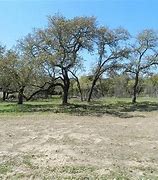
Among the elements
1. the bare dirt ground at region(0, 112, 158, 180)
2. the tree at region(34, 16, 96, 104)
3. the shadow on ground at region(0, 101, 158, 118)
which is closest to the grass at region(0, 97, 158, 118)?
the shadow on ground at region(0, 101, 158, 118)

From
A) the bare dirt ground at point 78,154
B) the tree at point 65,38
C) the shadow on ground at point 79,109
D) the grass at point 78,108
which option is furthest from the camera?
the tree at point 65,38

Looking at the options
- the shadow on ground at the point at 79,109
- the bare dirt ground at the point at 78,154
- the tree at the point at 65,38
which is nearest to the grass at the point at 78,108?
the shadow on ground at the point at 79,109

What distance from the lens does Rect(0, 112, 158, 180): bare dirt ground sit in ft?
26.3

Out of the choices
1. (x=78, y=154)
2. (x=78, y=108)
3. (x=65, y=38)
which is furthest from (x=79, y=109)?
(x=78, y=154)

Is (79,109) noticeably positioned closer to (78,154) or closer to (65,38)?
(65,38)

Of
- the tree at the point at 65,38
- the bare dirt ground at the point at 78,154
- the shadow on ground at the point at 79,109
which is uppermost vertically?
the tree at the point at 65,38

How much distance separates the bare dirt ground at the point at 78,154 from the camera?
802 centimetres

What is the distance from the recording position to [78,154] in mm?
10211

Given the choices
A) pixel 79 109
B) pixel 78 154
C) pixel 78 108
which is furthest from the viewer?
pixel 78 108

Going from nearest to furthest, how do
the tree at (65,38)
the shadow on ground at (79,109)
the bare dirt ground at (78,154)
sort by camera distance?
1. the bare dirt ground at (78,154)
2. the shadow on ground at (79,109)
3. the tree at (65,38)

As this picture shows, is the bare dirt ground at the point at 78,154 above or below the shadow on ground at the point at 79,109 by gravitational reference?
below

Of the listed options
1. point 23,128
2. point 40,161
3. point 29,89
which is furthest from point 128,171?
point 29,89

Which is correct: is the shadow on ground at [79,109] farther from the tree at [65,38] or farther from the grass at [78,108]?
the tree at [65,38]

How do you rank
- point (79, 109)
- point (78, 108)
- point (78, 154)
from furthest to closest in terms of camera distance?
point (78, 108)
point (79, 109)
point (78, 154)
